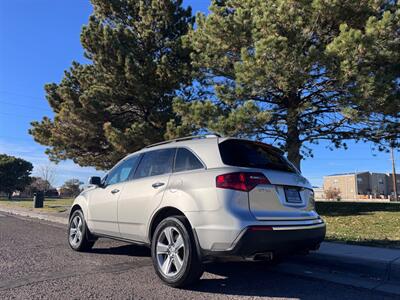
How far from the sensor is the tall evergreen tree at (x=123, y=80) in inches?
705

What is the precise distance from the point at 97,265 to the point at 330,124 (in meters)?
11.9

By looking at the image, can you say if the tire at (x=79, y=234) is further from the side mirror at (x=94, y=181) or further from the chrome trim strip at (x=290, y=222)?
the chrome trim strip at (x=290, y=222)

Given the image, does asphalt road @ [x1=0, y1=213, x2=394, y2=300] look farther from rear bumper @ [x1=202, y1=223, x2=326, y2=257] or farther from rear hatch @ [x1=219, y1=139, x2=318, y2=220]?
rear hatch @ [x1=219, y1=139, x2=318, y2=220]

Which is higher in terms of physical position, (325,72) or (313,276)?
(325,72)

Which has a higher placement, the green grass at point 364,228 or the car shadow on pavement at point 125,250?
the green grass at point 364,228

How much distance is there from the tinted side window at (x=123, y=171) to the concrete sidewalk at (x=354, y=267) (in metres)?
2.77

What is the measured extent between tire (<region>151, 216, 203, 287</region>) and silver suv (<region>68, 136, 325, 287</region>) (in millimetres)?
11

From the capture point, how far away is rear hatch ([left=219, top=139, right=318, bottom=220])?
4570 mm

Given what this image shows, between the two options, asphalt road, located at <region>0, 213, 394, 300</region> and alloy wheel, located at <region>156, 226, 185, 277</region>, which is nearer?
asphalt road, located at <region>0, 213, 394, 300</region>

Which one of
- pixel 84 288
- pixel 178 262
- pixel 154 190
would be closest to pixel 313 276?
pixel 178 262

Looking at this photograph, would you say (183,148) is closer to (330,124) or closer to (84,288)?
(84,288)

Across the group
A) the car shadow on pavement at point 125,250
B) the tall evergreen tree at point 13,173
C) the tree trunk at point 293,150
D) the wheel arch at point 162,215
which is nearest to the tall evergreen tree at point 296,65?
the tree trunk at point 293,150

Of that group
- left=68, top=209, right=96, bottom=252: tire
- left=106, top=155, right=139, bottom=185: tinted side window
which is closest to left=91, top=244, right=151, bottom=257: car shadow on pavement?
left=68, top=209, right=96, bottom=252: tire

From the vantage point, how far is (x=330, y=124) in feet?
51.0
